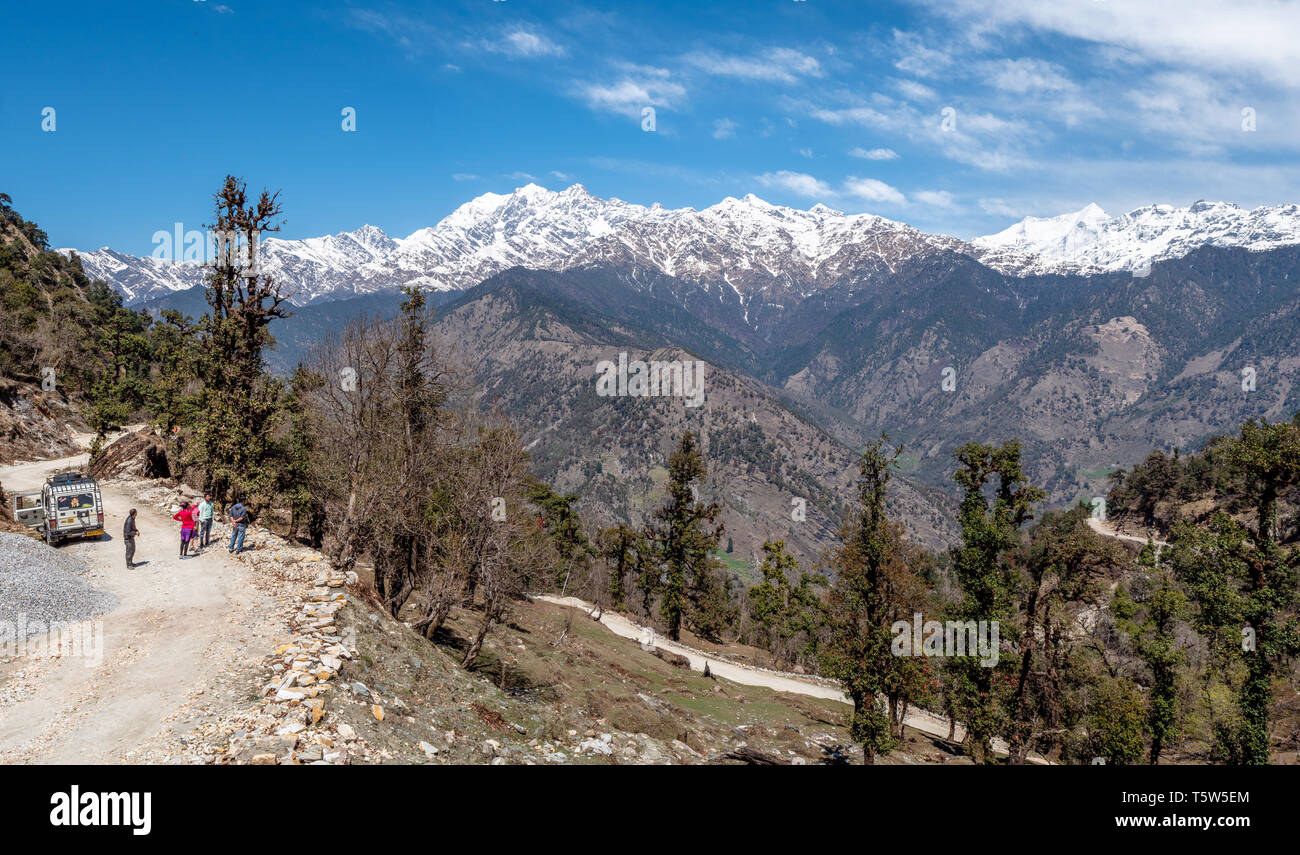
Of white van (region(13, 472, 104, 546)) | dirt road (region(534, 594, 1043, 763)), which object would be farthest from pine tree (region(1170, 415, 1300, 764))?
white van (region(13, 472, 104, 546))

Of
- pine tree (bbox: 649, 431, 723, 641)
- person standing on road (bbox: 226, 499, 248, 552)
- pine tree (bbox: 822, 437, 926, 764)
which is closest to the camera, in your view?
person standing on road (bbox: 226, 499, 248, 552)

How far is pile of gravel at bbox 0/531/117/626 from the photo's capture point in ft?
67.5

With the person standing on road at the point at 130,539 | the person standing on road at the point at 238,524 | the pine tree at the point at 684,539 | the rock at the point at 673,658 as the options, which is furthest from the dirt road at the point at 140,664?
the pine tree at the point at 684,539

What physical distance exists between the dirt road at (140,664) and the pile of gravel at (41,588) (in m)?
0.65

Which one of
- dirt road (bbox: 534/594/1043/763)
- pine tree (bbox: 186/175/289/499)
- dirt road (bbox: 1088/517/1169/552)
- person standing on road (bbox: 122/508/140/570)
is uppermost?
pine tree (bbox: 186/175/289/499)

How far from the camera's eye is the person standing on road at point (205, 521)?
27766 mm

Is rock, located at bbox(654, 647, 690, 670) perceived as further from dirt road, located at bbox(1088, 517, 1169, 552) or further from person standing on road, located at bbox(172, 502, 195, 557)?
dirt road, located at bbox(1088, 517, 1169, 552)

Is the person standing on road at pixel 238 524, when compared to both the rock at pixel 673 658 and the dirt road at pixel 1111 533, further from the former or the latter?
the dirt road at pixel 1111 533

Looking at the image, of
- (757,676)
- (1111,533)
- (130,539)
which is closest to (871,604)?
(130,539)

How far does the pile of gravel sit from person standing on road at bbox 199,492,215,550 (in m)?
4.11

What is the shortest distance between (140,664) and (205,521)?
1106 centimetres
